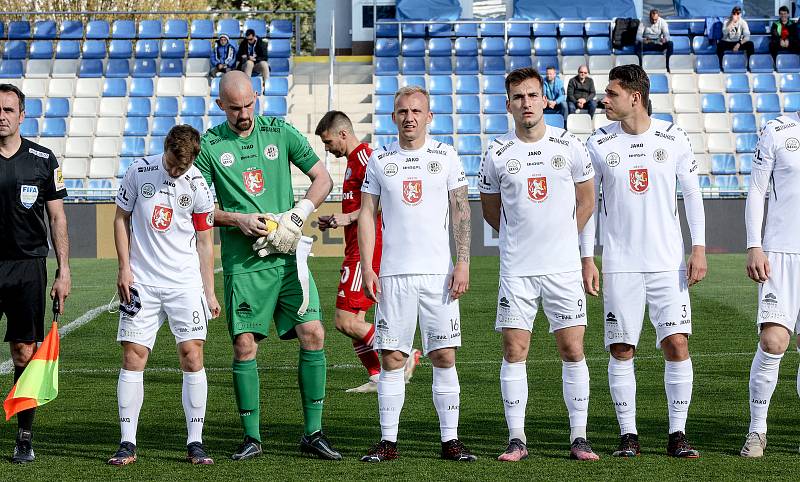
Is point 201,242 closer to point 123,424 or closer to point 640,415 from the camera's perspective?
point 123,424

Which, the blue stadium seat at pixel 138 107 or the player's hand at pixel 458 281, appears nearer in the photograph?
the player's hand at pixel 458 281

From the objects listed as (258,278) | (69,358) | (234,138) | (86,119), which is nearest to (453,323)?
(258,278)

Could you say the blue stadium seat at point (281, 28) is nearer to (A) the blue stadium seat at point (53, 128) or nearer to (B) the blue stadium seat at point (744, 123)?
(A) the blue stadium seat at point (53, 128)

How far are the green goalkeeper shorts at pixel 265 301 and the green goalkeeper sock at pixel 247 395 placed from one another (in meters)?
0.18

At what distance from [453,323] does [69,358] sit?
518 centimetres

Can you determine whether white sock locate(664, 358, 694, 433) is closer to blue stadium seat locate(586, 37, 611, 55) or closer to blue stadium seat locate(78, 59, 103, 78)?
blue stadium seat locate(586, 37, 611, 55)

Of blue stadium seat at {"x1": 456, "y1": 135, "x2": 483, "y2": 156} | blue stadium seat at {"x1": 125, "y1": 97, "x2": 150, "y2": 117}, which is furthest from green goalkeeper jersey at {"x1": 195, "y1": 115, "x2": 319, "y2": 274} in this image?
blue stadium seat at {"x1": 125, "y1": 97, "x2": 150, "y2": 117}

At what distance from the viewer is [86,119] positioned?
2578cm

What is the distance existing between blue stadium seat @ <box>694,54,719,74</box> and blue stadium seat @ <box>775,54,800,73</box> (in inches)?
49.6

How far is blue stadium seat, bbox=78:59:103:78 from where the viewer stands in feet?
88.0

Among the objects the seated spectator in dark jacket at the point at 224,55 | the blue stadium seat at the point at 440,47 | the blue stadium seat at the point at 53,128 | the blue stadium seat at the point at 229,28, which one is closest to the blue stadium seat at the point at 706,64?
the blue stadium seat at the point at 440,47

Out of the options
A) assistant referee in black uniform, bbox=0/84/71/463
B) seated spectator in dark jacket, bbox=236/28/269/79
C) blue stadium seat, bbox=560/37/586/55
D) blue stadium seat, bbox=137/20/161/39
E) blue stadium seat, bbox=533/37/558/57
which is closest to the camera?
assistant referee in black uniform, bbox=0/84/71/463

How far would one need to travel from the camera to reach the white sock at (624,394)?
6.61 m

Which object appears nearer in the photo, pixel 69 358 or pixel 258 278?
pixel 258 278
